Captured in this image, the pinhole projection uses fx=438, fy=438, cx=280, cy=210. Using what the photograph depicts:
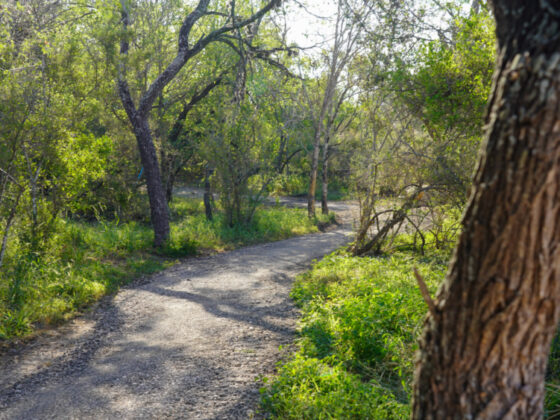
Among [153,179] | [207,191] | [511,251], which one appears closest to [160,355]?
[511,251]

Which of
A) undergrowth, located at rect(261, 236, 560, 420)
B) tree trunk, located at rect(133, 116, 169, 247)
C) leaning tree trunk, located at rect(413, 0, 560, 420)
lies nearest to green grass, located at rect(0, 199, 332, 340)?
→ tree trunk, located at rect(133, 116, 169, 247)

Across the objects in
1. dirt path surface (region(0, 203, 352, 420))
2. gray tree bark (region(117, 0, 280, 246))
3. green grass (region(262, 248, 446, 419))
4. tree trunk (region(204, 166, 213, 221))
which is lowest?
dirt path surface (region(0, 203, 352, 420))

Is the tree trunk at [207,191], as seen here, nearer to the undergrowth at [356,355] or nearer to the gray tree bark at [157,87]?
the gray tree bark at [157,87]

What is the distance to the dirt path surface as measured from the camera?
4.24 metres

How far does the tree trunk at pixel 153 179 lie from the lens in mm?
10562

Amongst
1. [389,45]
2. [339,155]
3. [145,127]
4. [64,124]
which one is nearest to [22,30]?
[64,124]

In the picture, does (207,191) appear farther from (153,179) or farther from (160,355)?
(160,355)

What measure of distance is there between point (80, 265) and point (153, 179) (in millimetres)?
3184

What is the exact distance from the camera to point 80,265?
27.5 feet

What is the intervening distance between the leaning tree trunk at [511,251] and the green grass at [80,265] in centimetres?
575

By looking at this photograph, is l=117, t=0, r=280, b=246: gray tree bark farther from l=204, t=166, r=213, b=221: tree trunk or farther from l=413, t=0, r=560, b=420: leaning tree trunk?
l=413, t=0, r=560, b=420: leaning tree trunk

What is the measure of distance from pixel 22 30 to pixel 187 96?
736 cm

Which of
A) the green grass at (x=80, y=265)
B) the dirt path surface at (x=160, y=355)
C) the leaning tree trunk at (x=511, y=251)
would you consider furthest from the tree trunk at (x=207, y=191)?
the leaning tree trunk at (x=511, y=251)

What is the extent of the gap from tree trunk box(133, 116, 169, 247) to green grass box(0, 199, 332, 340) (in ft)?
1.12
